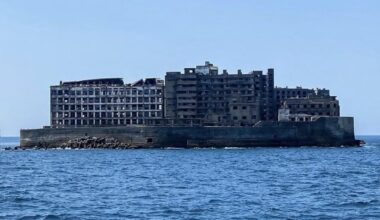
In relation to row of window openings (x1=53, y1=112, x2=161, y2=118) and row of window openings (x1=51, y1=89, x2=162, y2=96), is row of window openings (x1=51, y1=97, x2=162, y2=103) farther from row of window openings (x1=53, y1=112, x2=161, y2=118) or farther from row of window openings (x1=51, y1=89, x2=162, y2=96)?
row of window openings (x1=53, y1=112, x2=161, y2=118)

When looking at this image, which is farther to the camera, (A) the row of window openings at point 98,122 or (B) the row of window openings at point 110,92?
(A) the row of window openings at point 98,122

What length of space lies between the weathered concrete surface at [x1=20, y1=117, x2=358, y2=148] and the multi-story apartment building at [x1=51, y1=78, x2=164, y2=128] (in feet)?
Result: 63.3

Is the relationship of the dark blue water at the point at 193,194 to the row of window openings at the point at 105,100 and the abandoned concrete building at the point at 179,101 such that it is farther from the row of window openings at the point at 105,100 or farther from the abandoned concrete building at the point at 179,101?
the row of window openings at the point at 105,100

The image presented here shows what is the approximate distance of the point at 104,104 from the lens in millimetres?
158000

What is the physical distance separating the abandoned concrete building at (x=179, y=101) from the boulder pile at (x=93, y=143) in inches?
680

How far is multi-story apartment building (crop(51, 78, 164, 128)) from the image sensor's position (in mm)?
157125

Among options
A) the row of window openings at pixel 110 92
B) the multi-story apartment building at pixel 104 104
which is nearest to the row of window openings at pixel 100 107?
the multi-story apartment building at pixel 104 104

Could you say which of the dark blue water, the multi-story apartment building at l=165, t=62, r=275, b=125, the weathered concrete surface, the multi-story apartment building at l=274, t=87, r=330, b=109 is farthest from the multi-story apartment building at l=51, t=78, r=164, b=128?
the dark blue water

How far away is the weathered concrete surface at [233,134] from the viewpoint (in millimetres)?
134000

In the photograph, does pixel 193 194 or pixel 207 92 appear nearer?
pixel 193 194

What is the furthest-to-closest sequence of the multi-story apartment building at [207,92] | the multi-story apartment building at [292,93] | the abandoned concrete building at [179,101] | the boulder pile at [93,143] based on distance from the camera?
the multi-story apartment building at [292,93] → the multi-story apartment building at [207,92] → the abandoned concrete building at [179,101] → the boulder pile at [93,143]

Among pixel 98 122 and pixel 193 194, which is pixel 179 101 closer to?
pixel 98 122

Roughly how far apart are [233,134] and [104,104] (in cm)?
3436

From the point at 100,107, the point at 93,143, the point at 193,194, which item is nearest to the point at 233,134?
the point at 93,143
